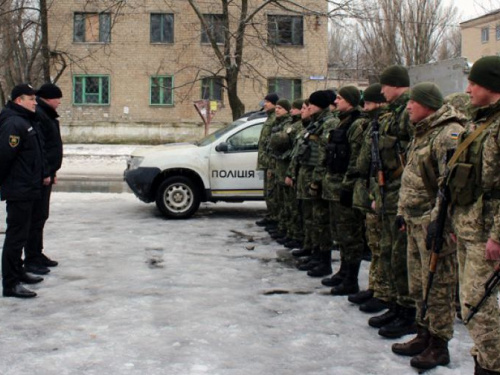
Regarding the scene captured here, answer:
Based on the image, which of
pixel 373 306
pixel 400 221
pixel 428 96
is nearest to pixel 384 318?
pixel 373 306

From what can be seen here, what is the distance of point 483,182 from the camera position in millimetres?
3562

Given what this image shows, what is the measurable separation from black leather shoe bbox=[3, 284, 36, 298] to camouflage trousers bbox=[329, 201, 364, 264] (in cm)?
304

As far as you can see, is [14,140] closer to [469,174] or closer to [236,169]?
[469,174]

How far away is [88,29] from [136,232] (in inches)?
954

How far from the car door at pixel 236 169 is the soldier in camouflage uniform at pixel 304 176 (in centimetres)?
270

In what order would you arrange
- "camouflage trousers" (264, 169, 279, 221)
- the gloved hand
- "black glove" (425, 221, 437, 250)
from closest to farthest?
"black glove" (425, 221, 437, 250) → the gloved hand → "camouflage trousers" (264, 169, 279, 221)

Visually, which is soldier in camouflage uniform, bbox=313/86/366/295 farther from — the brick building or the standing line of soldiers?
the brick building

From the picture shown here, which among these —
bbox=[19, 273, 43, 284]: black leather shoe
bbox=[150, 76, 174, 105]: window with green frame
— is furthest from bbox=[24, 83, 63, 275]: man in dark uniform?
bbox=[150, 76, 174, 105]: window with green frame

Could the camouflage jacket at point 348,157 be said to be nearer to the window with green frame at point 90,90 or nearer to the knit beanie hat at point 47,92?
the knit beanie hat at point 47,92

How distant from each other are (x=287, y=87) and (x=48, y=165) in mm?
25204

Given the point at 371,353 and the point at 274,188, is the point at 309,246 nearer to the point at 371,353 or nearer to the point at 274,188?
the point at 274,188

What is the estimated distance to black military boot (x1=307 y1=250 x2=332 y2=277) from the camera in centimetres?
698

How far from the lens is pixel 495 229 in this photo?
11.3 feet

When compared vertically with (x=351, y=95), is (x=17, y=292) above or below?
below
